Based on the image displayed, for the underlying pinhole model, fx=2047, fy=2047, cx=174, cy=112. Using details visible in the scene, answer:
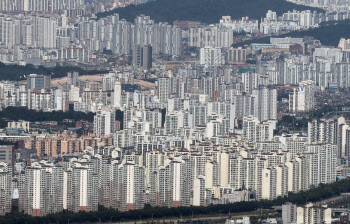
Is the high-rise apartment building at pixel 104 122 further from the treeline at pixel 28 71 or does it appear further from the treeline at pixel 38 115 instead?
the treeline at pixel 28 71

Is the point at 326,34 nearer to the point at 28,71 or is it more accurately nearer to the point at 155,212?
the point at 28,71

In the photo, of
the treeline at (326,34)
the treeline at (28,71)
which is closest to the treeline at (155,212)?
the treeline at (28,71)

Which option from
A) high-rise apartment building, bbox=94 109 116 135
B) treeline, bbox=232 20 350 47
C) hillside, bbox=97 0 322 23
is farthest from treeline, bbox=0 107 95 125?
hillside, bbox=97 0 322 23

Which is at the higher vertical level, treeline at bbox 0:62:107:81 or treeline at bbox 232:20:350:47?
treeline at bbox 232:20:350:47

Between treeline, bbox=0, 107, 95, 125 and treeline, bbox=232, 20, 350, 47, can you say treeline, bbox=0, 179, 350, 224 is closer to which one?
treeline, bbox=0, 107, 95, 125

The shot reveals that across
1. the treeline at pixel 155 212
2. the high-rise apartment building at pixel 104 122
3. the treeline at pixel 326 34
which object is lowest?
the treeline at pixel 155 212

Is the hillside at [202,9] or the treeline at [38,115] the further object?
the hillside at [202,9]

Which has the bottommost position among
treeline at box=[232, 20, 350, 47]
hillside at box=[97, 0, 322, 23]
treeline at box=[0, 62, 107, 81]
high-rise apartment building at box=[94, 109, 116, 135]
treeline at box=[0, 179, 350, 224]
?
treeline at box=[0, 179, 350, 224]

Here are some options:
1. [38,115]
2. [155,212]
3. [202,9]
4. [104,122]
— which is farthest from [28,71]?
[155,212]
